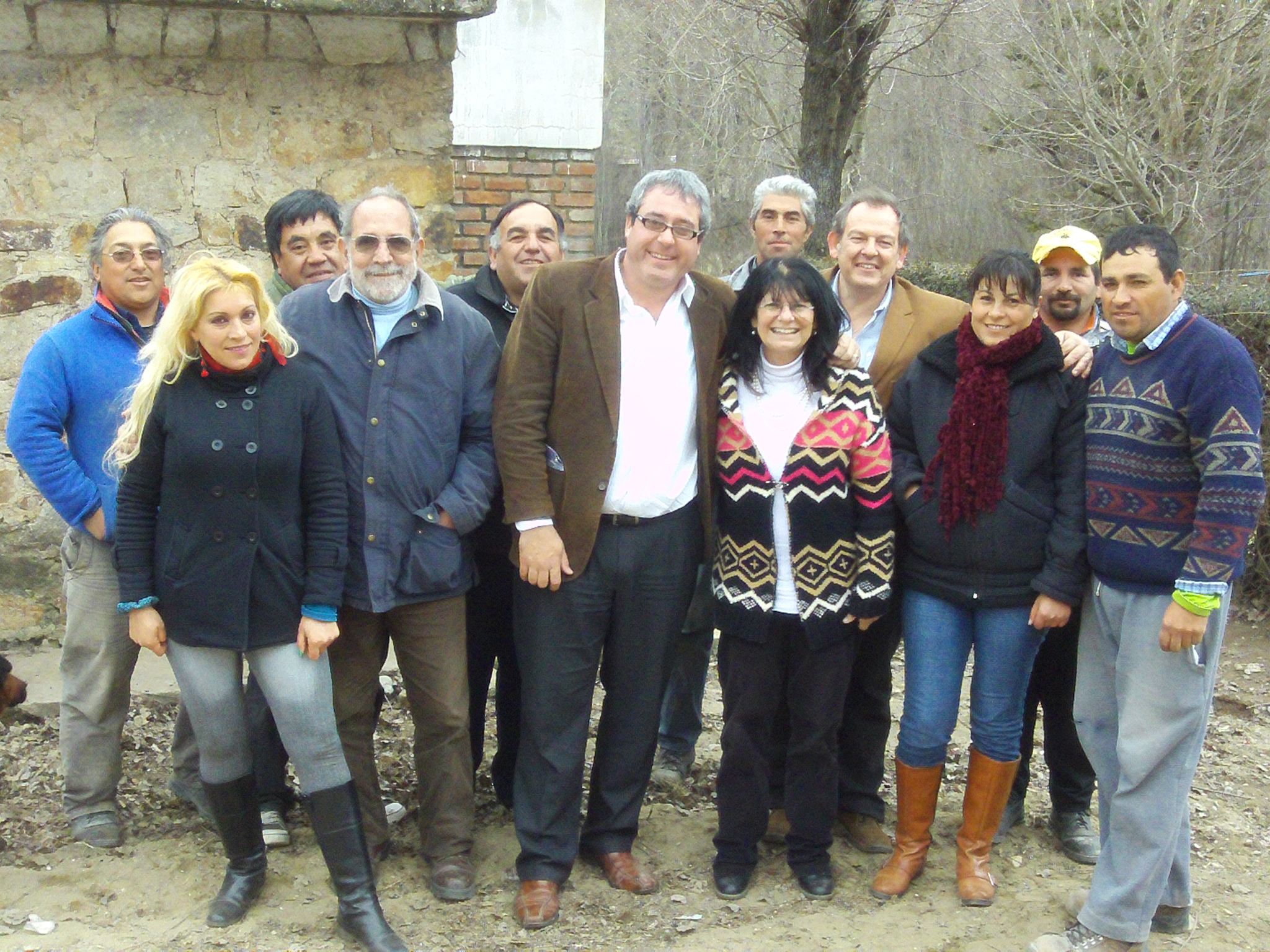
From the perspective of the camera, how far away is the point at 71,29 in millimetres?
4328

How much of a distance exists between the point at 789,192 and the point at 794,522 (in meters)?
1.42

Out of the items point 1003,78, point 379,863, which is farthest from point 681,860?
point 1003,78

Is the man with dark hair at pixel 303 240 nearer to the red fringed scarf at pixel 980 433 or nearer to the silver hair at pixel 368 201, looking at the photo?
the silver hair at pixel 368 201

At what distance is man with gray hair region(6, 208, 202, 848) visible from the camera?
339cm

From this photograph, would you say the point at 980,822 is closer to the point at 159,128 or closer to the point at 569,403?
the point at 569,403

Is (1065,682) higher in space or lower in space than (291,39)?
lower

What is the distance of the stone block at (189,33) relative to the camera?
4352 mm

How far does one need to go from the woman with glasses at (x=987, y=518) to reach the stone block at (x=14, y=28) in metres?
3.41

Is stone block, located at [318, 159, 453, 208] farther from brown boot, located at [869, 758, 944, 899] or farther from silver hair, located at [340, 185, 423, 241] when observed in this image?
brown boot, located at [869, 758, 944, 899]

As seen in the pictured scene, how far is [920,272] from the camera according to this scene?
370 inches

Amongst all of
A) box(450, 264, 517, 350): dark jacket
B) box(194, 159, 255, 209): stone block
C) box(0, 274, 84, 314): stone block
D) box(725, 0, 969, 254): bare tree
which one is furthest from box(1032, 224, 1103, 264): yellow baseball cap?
box(725, 0, 969, 254): bare tree

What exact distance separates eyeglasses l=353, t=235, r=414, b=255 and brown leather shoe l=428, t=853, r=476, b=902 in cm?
175

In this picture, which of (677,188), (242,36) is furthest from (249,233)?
(677,188)

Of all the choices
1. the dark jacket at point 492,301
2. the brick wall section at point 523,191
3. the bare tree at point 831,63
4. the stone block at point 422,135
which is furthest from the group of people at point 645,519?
the bare tree at point 831,63
